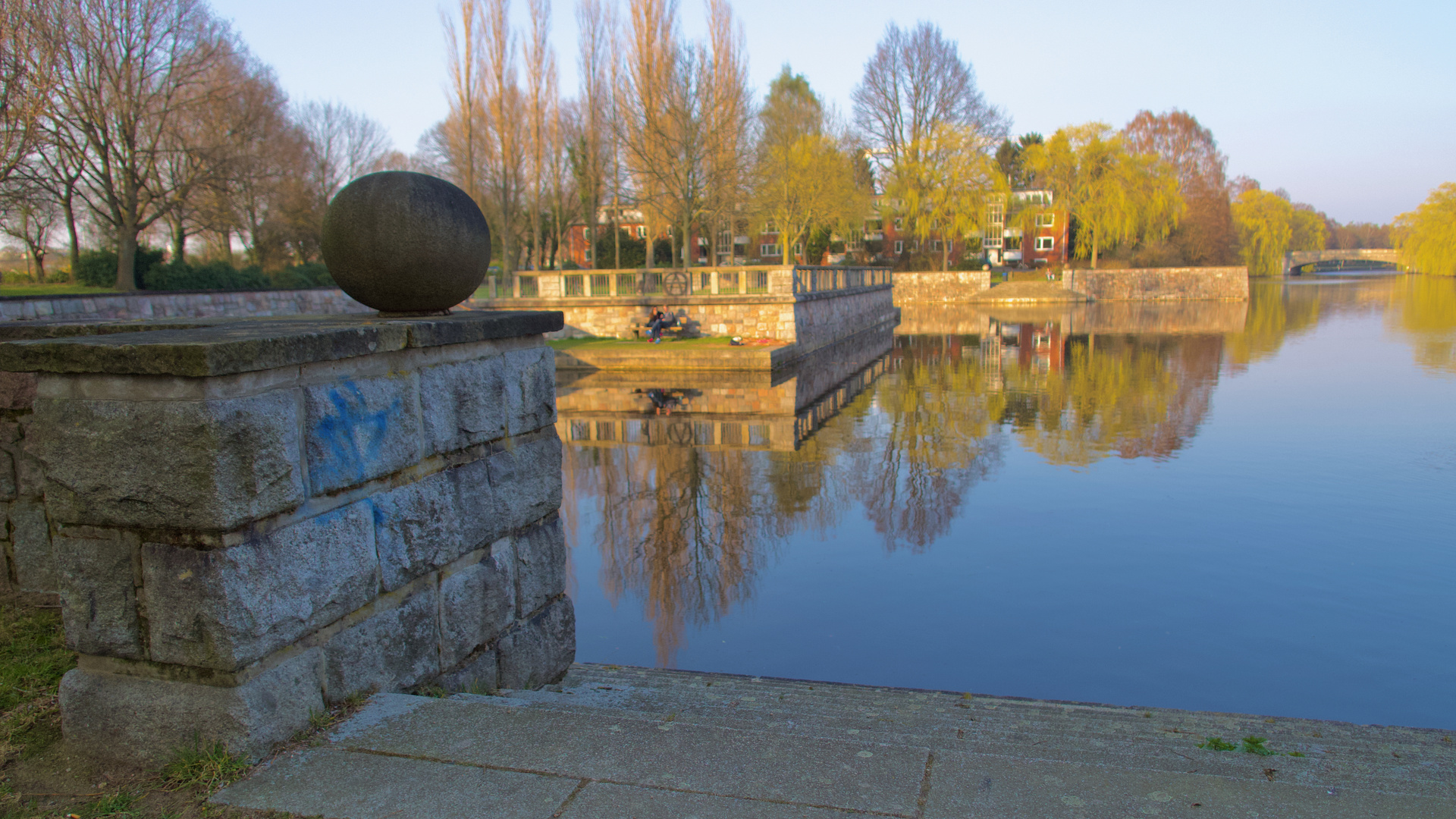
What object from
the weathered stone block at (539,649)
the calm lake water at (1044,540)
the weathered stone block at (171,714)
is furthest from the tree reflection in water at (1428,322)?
the weathered stone block at (171,714)

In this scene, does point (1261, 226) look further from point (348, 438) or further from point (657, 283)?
→ point (348, 438)

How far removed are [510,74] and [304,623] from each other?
126 ft

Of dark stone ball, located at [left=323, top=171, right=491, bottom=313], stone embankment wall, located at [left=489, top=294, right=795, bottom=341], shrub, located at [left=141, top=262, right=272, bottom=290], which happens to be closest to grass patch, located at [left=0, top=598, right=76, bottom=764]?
dark stone ball, located at [left=323, top=171, right=491, bottom=313]

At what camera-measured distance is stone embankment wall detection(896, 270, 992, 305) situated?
186ft

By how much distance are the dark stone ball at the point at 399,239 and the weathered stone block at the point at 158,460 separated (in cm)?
147

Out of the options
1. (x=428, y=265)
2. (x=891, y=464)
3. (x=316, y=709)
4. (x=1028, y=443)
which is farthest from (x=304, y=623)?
(x=1028, y=443)

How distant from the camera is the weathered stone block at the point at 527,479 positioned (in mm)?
3947

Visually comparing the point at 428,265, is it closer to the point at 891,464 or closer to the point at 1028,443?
the point at 891,464

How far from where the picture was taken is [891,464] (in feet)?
37.9

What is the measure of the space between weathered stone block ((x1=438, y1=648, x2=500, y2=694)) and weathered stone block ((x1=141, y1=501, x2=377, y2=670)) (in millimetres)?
834

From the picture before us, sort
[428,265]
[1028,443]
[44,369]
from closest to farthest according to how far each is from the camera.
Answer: [44,369] < [428,265] < [1028,443]

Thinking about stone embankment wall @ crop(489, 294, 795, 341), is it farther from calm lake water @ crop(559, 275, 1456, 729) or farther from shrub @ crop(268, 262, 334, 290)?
calm lake water @ crop(559, 275, 1456, 729)

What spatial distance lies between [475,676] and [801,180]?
45.1 meters

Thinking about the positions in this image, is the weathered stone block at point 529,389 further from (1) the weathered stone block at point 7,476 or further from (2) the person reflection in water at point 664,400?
(2) the person reflection in water at point 664,400
